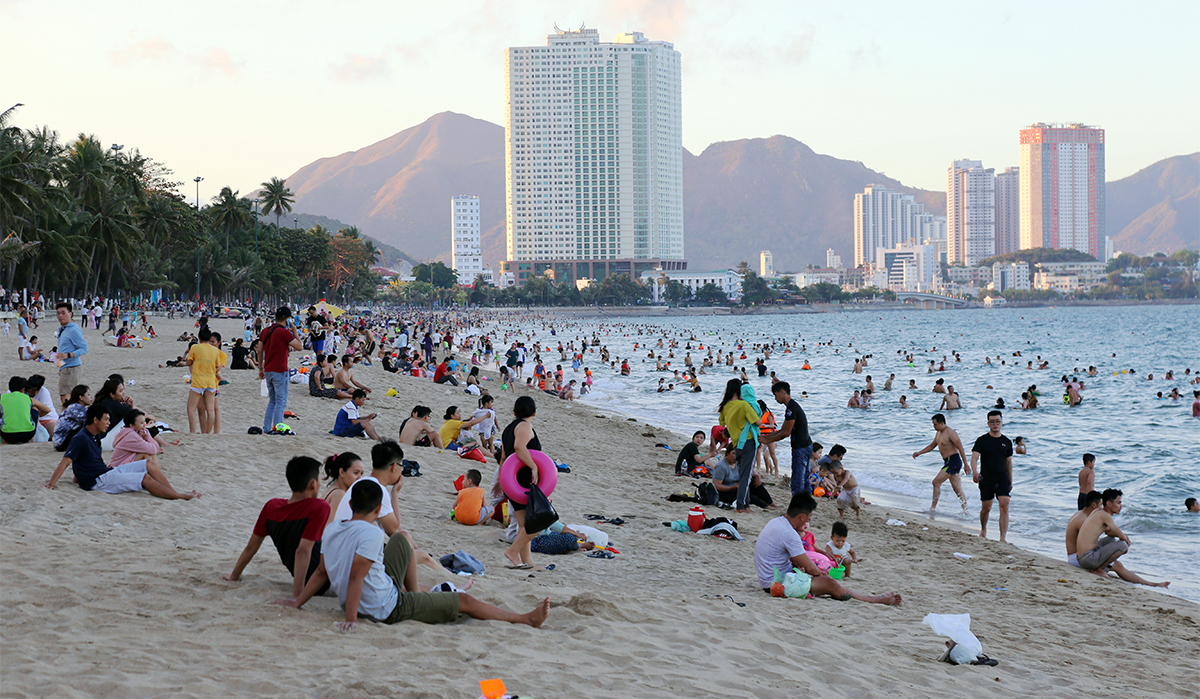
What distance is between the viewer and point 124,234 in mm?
52625

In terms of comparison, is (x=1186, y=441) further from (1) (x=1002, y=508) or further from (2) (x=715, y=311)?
(2) (x=715, y=311)

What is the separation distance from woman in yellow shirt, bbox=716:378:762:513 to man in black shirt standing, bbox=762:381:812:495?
0.33m

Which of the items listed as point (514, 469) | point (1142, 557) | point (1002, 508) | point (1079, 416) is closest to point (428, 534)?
point (514, 469)

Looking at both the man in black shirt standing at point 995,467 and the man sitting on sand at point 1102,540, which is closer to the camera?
the man sitting on sand at point 1102,540

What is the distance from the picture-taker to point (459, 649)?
16.2 ft

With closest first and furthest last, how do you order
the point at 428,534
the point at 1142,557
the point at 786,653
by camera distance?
the point at 786,653 → the point at 428,534 → the point at 1142,557

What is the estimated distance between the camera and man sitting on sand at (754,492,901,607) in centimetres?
712

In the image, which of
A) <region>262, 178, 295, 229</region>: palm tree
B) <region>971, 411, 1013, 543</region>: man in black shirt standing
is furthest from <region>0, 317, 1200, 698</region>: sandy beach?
<region>262, 178, 295, 229</region>: palm tree

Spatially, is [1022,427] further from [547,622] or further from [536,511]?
[547,622]

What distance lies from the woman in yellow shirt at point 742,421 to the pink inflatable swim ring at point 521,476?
132 inches

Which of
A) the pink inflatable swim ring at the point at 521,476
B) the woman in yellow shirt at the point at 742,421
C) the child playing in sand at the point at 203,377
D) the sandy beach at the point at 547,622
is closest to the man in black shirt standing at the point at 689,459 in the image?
the sandy beach at the point at 547,622

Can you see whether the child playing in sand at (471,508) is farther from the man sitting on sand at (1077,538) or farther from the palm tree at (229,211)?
the palm tree at (229,211)

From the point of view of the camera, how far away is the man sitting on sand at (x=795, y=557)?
7.12m

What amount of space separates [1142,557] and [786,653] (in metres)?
7.41
